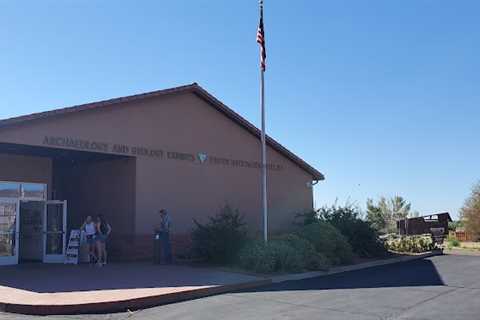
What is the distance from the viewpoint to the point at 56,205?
19625 mm

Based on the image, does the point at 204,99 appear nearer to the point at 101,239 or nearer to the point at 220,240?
the point at 220,240

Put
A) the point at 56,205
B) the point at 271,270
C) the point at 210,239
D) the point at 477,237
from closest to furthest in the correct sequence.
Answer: the point at 271,270 → the point at 210,239 → the point at 56,205 → the point at 477,237

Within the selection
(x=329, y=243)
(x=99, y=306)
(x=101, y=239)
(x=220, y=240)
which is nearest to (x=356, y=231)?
(x=329, y=243)

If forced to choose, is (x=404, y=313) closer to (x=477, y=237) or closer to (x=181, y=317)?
(x=181, y=317)

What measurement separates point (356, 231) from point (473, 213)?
1634 cm

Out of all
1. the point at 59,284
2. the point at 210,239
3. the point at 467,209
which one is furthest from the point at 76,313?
the point at 467,209

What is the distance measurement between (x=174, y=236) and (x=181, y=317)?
10600mm

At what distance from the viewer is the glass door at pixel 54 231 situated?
62.8 feet

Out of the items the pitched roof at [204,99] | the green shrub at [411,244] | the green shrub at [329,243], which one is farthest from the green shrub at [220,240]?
the green shrub at [411,244]

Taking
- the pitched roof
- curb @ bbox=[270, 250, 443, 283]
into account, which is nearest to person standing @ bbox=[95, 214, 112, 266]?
the pitched roof

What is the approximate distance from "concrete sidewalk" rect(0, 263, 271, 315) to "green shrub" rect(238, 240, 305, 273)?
1.13 metres

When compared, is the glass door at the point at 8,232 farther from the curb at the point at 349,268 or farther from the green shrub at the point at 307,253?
the curb at the point at 349,268

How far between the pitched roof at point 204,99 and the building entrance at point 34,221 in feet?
12.2

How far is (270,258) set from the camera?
15734 millimetres
